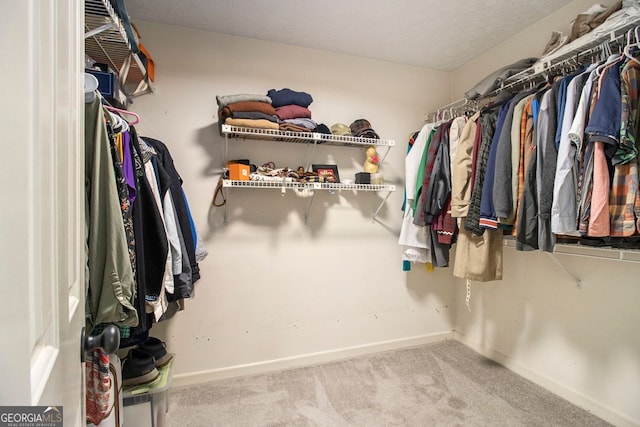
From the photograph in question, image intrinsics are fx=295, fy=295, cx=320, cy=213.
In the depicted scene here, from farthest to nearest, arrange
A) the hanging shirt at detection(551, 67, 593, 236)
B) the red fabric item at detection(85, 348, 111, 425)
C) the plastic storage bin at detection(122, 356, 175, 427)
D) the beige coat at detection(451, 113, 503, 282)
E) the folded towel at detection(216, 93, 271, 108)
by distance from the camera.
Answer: the folded towel at detection(216, 93, 271, 108) < the beige coat at detection(451, 113, 503, 282) < the plastic storage bin at detection(122, 356, 175, 427) < the hanging shirt at detection(551, 67, 593, 236) < the red fabric item at detection(85, 348, 111, 425)

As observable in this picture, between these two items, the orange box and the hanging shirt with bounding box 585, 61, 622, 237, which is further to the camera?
the orange box

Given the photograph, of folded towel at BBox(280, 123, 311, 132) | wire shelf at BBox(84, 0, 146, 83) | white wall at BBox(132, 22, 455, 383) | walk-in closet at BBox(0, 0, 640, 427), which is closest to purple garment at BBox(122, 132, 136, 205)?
walk-in closet at BBox(0, 0, 640, 427)

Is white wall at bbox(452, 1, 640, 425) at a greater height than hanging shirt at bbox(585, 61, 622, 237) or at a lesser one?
lesser

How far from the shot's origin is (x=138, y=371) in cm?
146

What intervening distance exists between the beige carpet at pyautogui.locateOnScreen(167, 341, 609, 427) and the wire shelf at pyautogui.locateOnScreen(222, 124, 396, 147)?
1.65 m

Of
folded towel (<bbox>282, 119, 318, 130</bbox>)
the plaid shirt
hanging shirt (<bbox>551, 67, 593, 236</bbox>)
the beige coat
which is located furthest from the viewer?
folded towel (<bbox>282, 119, 318, 130</bbox>)

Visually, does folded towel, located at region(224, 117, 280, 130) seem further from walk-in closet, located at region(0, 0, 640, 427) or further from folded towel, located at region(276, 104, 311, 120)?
folded towel, located at region(276, 104, 311, 120)

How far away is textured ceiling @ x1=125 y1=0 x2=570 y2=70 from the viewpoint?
70.2 inches

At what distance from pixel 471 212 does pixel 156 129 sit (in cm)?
203

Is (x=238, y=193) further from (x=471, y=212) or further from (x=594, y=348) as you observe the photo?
(x=594, y=348)

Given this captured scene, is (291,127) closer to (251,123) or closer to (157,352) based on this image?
(251,123)

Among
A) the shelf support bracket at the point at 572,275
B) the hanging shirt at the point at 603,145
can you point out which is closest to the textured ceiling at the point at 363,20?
the hanging shirt at the point at 603,145

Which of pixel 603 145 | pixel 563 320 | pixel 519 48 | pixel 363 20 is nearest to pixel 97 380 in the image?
pixel 603 145

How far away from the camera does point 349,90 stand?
2.35 m
